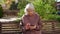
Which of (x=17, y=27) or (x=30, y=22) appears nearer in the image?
(x=30, y=22)

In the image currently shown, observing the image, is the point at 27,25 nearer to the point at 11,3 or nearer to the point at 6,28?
the point at 6,28

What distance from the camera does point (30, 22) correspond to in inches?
117

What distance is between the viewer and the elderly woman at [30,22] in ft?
9.55

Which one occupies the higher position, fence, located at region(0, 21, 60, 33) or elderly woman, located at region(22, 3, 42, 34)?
elderly woman, located at region(22, 3, 42, 34)

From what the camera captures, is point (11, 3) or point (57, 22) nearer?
point (57, 22)

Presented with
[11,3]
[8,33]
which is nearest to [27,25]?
[8,33]

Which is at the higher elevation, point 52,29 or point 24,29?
point 24,29

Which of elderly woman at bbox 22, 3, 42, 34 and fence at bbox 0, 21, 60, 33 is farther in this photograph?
fence at bbox 0, 21, 60, 33

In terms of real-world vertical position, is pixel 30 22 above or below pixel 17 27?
above

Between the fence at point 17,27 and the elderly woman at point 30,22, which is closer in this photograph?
the elderly woman at point 30,22

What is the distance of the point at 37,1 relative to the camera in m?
10.6

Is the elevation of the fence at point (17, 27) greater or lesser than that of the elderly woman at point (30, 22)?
lesser

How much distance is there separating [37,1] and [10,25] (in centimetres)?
269

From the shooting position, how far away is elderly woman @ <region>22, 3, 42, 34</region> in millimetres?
2910
